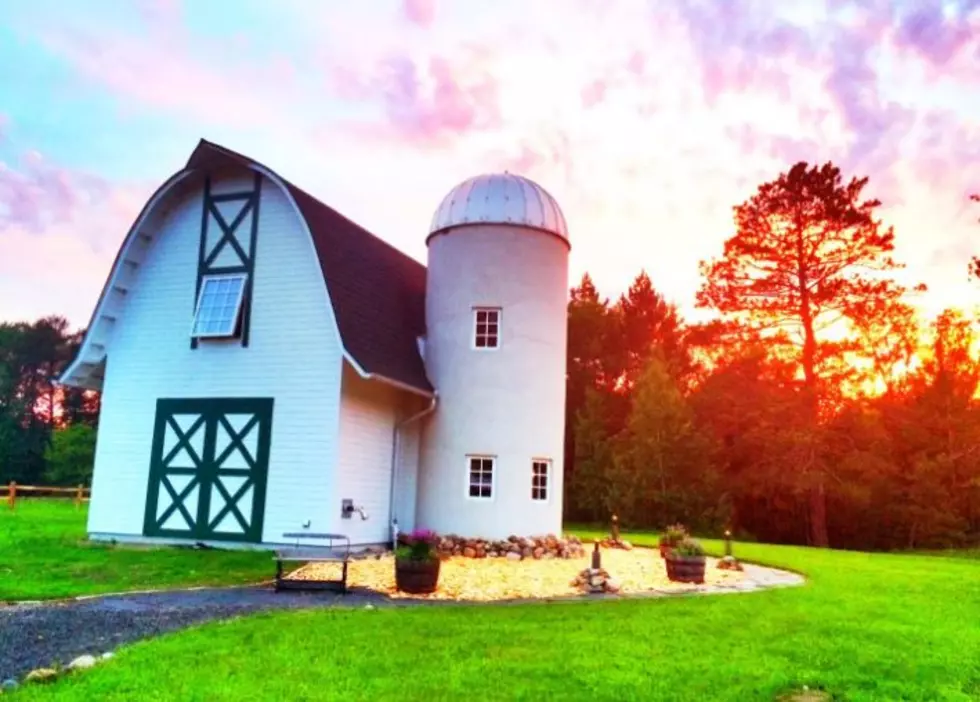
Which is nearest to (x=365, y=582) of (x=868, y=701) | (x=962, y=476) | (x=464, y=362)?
(x=464, y=362)

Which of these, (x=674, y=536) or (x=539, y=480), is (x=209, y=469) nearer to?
(x=539, y=480)

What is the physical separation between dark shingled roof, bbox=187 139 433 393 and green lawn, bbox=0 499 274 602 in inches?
155

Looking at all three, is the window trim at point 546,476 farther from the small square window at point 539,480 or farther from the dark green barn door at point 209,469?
the dark green barn door at point 209,469

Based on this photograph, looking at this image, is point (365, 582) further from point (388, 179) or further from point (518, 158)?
point (518, 158)

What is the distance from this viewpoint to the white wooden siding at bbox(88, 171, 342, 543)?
13.7m

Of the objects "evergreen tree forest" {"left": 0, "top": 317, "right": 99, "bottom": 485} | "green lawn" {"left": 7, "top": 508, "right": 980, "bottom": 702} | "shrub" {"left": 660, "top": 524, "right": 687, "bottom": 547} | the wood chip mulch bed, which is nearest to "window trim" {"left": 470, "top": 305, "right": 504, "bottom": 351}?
the wood chip mulch bed

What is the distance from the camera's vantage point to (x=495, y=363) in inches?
638

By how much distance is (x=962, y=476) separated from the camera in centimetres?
2769

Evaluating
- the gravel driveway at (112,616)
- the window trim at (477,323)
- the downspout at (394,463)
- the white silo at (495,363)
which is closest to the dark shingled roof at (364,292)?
the downspout at (394,463)

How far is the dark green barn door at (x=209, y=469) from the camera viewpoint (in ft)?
45.9

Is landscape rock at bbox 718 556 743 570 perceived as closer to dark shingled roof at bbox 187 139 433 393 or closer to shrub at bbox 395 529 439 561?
shrub at bbox 395 529 439 561

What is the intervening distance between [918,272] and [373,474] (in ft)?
63.6

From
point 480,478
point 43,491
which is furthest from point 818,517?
point 43,491

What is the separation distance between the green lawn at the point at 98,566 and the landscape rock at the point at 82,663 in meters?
3.92
